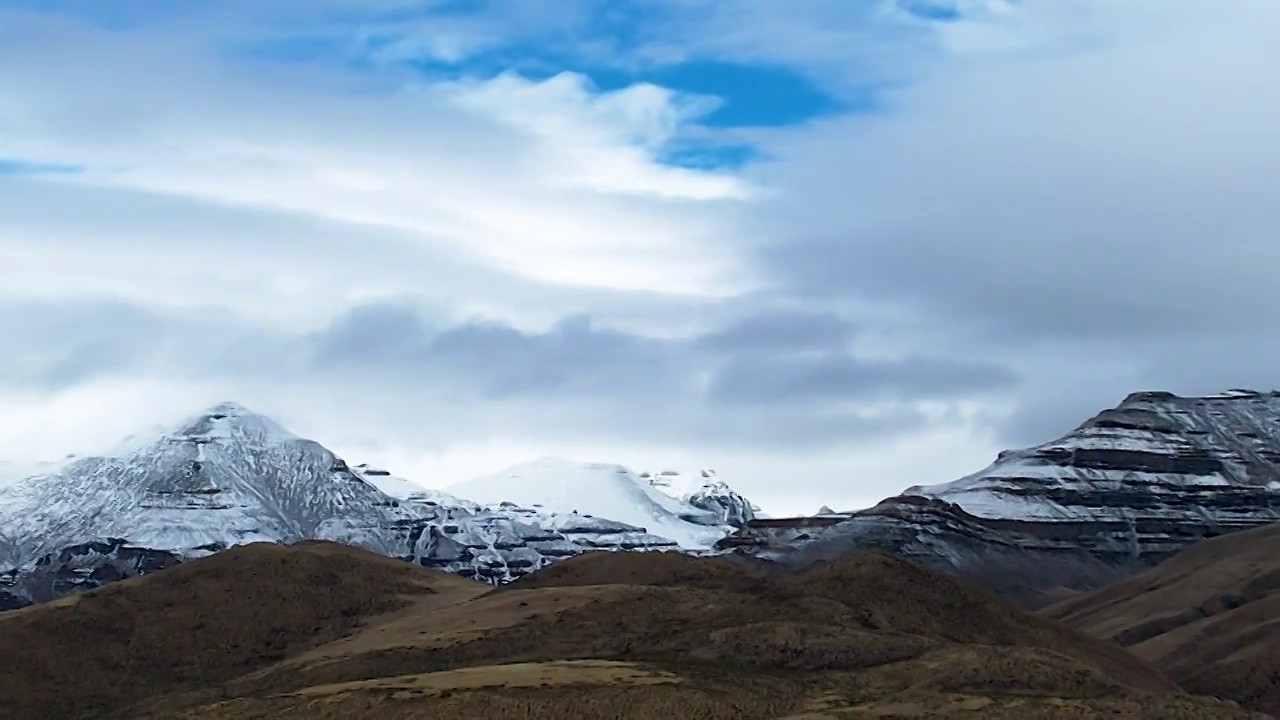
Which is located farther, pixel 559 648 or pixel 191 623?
pixel 191 623

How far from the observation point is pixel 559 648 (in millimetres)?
126375

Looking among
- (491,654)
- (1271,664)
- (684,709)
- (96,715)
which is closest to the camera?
(684,709)

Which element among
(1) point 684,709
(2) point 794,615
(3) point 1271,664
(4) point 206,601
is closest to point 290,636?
(4) point 206,601

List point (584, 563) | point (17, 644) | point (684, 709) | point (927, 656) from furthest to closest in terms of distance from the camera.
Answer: point (584, 563) → point (17, 644) → point (927, 656) → point (684, 709)

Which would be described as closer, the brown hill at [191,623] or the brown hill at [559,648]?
the brown hill at [559,648]

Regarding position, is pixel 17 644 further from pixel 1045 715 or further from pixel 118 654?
pixel 1045 715

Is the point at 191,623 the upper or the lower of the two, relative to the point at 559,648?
upper

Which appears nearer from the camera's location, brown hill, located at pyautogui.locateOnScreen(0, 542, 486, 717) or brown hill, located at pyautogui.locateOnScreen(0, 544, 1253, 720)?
brown hill, located at pyautogui.locateOnScreen(0, 544, 1253, 720)

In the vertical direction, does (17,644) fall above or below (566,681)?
above

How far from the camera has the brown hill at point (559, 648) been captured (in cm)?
10425

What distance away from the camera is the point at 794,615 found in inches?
4993

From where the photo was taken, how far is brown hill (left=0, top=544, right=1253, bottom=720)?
104 metres

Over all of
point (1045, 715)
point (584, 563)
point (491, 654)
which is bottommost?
point (1045, 715)

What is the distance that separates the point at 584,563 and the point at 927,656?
211ft
